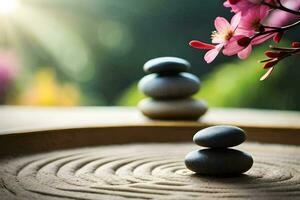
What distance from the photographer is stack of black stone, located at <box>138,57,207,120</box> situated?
6.43 ft

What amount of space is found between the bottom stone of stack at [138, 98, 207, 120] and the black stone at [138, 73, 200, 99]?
0.03 m

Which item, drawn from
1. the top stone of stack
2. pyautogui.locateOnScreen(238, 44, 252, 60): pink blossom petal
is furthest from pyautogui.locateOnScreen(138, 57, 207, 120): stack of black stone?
pyautogui.locateOnScreen(238, 44, 252, 60): pink blossom petal

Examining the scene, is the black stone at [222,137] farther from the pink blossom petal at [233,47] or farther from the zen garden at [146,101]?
the pink blossom petal at [233,47]

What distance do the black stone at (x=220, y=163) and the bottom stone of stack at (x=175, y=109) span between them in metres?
0.82

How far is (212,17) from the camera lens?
4.18 metres

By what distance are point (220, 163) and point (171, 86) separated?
35.0 inches

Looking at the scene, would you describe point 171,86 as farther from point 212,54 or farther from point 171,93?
point 212,54

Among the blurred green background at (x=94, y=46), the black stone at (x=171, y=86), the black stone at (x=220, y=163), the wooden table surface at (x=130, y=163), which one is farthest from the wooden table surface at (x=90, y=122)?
the blurred green background at (x=94, y=46)

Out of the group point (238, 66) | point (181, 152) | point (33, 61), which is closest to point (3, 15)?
point (33, 61)

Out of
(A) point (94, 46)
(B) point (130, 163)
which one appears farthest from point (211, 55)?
(A) point (94, 46)

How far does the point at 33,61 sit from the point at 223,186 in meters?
3.46

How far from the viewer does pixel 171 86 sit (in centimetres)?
198

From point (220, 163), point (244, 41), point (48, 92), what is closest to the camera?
point (244, 41)

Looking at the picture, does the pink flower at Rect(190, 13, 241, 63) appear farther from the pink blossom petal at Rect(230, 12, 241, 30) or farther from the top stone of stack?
the top stone of stack
